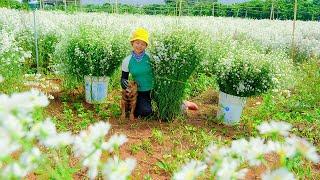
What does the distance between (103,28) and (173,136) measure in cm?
208

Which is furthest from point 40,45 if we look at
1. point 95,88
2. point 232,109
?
point 232,109

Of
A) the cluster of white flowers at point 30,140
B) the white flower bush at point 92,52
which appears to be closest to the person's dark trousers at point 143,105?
the white flower bush at point 92,52

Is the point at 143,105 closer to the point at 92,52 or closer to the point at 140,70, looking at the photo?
the point at 140,70

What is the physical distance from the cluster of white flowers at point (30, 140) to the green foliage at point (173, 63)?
3.95 meters

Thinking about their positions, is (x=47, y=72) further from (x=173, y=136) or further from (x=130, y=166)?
(x=130, y=166)

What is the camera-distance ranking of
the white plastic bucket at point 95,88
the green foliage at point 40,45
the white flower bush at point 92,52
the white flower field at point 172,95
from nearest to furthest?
the white flower field at point 172,95 → the white flower bush at point 92,52 → the white plastic bucket at point 95,88 → the green foliage at point 40,45

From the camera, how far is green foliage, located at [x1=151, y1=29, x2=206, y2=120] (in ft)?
16.7

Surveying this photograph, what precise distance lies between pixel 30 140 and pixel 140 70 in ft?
13.7

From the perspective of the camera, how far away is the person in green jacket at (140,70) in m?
5.10

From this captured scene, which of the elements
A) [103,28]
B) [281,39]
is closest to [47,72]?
[103,28]

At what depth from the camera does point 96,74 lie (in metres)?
5.76

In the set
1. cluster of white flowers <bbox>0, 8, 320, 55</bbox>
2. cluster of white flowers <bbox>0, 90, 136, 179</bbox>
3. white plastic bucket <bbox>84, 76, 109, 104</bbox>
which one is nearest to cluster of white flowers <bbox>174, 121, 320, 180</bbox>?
cluster of white flowers <bbox>0, 90, 136, 179</bbox>

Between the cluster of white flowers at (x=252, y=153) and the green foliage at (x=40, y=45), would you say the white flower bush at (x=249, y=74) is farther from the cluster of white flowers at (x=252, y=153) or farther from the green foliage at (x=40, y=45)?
the cluster of white flowers at (x=252, y=153)

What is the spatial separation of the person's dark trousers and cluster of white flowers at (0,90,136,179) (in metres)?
4.18
